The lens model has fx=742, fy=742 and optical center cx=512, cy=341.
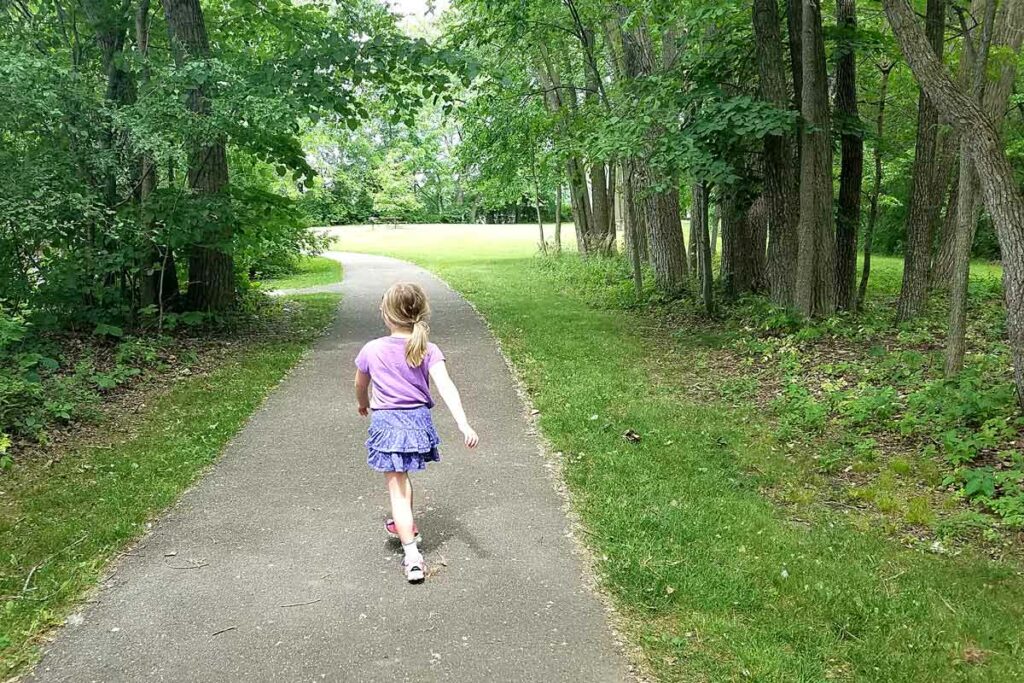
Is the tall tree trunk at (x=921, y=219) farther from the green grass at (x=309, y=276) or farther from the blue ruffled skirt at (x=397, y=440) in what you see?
the green grass at (x=309, y=276)

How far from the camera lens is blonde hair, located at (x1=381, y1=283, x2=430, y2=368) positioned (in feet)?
13.4

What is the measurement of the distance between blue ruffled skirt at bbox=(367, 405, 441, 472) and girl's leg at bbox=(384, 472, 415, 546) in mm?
95

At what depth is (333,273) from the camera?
2412 cm

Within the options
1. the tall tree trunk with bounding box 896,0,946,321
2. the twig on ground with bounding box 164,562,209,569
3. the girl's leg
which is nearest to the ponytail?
the girl's leg

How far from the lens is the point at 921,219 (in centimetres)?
1131

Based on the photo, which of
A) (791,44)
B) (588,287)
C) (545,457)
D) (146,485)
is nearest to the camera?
(146,485)

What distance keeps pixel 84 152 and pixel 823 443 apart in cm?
893

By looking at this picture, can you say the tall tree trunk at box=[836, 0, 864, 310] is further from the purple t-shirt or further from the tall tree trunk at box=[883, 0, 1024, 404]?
the purple t-shirt

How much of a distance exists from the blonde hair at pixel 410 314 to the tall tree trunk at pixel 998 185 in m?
4.71

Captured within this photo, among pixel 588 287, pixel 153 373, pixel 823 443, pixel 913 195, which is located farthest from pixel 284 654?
pixel 588 287

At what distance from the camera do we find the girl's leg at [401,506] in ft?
14.0

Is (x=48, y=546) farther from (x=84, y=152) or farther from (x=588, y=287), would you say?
(x=588, y=287)

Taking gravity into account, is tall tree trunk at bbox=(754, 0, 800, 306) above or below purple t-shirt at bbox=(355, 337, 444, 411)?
above

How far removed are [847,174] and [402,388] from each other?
945 cm
